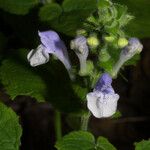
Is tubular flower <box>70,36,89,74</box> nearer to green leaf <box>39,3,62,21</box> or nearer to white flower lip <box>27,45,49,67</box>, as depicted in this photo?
white flower lip <box>27,45,49,67</box>

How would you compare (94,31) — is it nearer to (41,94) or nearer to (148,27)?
(41,94)

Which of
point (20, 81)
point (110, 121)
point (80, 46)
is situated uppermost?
point (80, 46)

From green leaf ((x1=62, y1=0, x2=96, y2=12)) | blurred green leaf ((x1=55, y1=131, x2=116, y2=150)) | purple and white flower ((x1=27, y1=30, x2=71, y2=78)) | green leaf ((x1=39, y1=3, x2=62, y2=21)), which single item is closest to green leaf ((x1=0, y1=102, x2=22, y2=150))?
blurred green leaf ((x1=55, y1=131, x2=116, y2=150))

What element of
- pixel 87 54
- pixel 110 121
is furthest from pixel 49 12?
pixel 110 121

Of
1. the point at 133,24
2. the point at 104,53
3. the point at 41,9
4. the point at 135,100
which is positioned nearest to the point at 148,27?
the point at 133,24

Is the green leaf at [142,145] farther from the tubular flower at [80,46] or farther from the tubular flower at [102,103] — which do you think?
the tubular flower at [80,46]

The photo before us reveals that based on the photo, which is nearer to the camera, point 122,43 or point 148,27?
point 122,43

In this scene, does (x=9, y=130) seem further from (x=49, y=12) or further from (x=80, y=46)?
(x=49, y=12)
